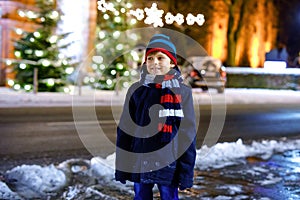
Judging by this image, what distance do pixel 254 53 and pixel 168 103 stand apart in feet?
149

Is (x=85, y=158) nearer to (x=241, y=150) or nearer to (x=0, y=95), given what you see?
(x=241, y=150)

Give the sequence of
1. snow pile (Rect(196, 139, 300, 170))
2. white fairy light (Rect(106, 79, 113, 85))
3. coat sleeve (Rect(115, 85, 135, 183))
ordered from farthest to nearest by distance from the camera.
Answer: white fairy light (Rect(106, 79, 113, 85)), snow pile (Rect(196, 139, 300, 170)), coat sleeve (Rect(115, 85, 135, 183))

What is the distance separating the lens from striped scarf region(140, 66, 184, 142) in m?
3.63

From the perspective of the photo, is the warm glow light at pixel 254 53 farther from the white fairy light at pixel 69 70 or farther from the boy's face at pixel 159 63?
the boy's face at pixel 159 63

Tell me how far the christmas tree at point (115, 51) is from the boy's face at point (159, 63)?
666 inches

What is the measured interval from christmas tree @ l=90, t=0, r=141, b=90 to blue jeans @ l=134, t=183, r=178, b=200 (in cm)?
1686

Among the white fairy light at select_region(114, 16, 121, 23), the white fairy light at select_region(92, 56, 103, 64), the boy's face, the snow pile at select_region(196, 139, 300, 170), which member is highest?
the white fairy light at select_region(114, 16, 121, 23)

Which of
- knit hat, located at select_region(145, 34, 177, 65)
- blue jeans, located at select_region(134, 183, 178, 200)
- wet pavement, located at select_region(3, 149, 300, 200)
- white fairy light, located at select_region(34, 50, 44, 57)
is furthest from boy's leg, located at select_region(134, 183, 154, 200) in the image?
white fairy light, located at select_region(34, 50, 44, 57)

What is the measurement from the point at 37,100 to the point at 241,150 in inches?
386

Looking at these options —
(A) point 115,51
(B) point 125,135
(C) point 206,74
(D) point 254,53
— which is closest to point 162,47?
(B) point 125,135

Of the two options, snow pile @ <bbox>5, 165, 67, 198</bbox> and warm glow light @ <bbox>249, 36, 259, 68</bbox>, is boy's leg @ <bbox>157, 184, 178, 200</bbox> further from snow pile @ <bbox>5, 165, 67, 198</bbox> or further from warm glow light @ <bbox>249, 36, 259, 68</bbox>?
warm glow light @ <bbox>249, 36, 259, 68</bbox>

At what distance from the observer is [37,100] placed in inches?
665

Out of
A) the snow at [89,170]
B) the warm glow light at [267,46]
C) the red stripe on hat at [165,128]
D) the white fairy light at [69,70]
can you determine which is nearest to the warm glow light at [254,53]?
the warm glow light at [267,46]

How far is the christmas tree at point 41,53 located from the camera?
18.3 m
